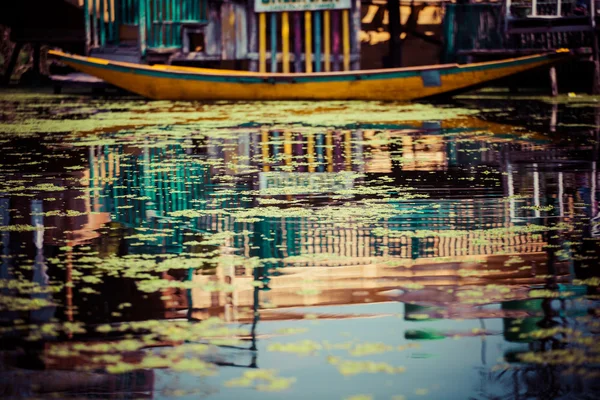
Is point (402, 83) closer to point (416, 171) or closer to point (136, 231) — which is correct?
point (416, 171)

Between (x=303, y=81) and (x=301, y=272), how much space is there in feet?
34.9

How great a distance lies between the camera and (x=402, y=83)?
49.0 feet

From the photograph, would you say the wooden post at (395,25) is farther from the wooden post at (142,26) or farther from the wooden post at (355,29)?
the wooden post at (142,26)

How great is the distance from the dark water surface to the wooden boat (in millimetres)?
4976

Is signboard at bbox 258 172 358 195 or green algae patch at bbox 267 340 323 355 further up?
signboard at bbox 258 172 358 195

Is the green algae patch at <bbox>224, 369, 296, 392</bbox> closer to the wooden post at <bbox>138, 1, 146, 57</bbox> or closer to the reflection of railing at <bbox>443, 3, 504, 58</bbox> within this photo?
the wooden post at <bbox>138, 1, 146, 57</bbox>

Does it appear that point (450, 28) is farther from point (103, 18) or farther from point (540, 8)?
point (103, 18)

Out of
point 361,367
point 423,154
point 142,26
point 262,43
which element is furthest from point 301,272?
point 142,26

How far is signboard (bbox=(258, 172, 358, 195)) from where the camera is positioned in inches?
278

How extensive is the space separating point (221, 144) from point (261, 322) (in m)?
6.25

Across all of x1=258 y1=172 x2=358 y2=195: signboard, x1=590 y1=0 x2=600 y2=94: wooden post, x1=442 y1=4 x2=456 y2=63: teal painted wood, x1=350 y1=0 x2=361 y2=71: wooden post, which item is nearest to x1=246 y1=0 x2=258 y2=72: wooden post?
x1=350 y1=0 x2=361 y2=71: wooden post

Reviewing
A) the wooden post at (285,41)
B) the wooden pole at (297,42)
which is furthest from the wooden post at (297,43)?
the wooden post at (285,41)

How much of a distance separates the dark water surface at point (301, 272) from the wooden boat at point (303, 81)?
498cm

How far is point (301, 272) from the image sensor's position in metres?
4.62
